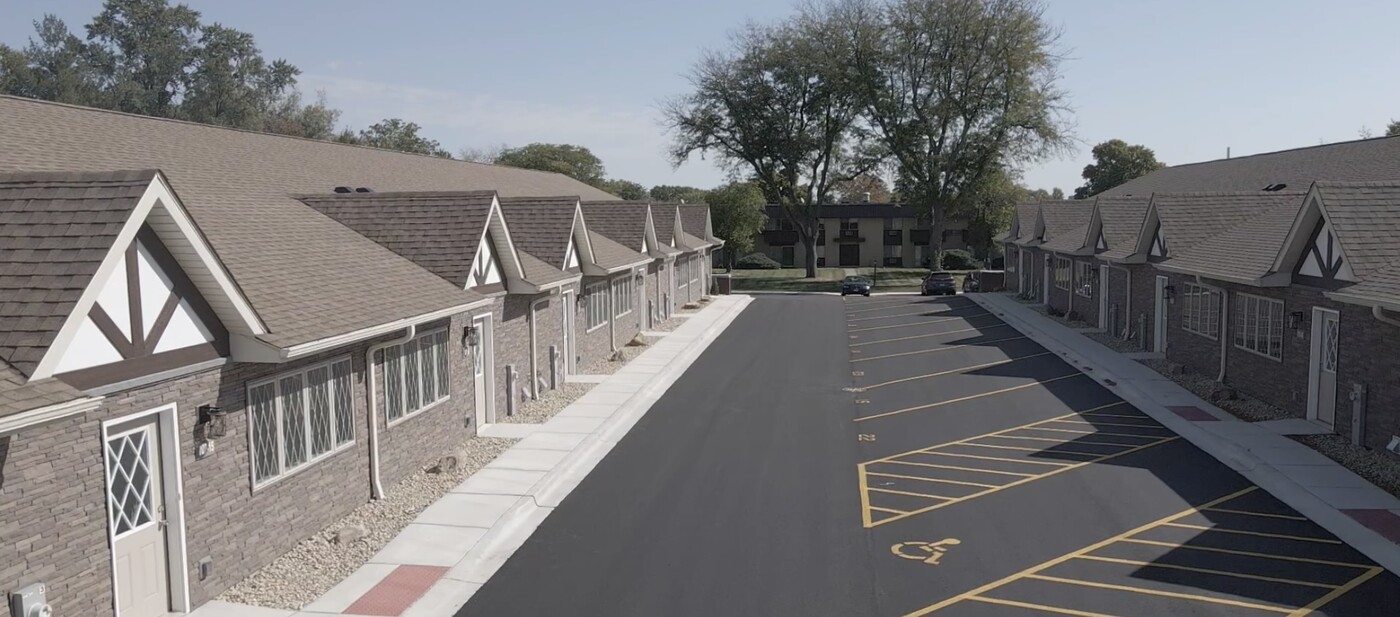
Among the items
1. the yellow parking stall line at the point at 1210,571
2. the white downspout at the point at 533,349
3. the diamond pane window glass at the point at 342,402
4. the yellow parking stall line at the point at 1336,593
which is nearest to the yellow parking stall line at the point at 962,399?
the white downspout at the point at 533,349

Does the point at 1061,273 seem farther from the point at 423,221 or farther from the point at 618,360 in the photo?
the point at 423,221

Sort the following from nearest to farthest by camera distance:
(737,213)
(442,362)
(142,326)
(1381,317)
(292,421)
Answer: (142,326) → (292,421) → (1381,317) → (442,362) → (737,213)

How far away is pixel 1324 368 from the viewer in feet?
60.2

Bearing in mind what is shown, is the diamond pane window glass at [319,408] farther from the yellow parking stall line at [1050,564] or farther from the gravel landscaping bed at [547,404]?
the yellow parking stall line at [1050,564]

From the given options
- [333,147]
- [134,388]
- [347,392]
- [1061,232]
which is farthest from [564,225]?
[1061,232]

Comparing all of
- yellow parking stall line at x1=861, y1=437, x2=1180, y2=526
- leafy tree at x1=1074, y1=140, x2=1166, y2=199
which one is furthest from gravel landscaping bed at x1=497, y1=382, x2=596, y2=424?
leafy tree at x1=1074, y1=140, x2=1166, y2=199

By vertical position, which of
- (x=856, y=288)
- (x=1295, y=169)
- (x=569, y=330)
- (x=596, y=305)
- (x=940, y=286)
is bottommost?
(x=856, y=288)

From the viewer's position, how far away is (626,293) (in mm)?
32531

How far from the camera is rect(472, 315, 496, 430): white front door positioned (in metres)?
19.0

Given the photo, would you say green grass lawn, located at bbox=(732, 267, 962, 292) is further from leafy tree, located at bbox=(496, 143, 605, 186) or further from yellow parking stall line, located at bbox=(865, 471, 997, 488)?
yellow parking stall line, located at bbox=(865, 471, 997, 488)

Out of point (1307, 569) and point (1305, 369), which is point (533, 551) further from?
point (1305, 369)

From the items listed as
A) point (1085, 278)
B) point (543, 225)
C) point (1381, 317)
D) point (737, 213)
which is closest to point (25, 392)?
point (1381, 317)

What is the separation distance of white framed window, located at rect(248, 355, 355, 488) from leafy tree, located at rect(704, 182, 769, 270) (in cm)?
5888

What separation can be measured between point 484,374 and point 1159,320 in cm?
1883
